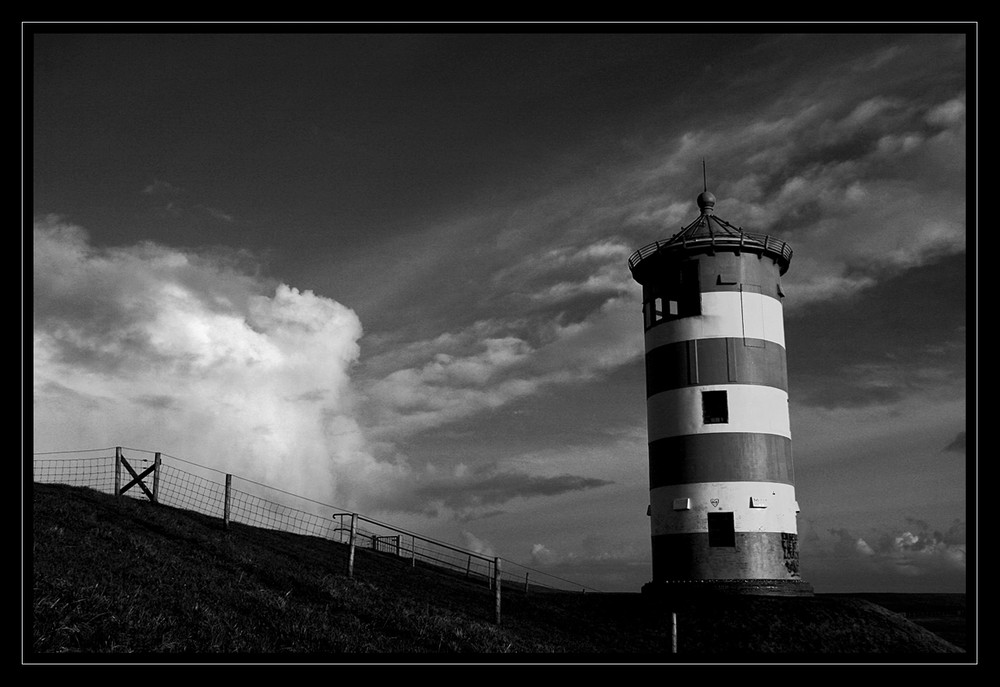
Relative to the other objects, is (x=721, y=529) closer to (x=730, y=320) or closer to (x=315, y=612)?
(x=730, y=320)

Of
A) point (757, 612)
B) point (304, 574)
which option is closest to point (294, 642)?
point (304, 574)

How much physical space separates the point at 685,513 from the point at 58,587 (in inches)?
724

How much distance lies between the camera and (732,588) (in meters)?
25.2

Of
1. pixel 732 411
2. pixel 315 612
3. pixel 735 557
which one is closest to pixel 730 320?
pixel 732 411

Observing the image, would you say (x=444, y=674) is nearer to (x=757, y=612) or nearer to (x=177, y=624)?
(x=177, y=624)

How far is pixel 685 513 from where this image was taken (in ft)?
85.8

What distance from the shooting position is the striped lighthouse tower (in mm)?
25641

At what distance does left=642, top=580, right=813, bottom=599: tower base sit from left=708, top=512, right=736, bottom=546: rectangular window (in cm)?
118

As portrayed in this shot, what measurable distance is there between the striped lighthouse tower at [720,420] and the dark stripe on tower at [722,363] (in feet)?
0.11

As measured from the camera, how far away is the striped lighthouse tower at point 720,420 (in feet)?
84.1

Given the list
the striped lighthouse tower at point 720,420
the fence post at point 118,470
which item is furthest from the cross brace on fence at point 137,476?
the striped lighthouse tower at point 720,420
